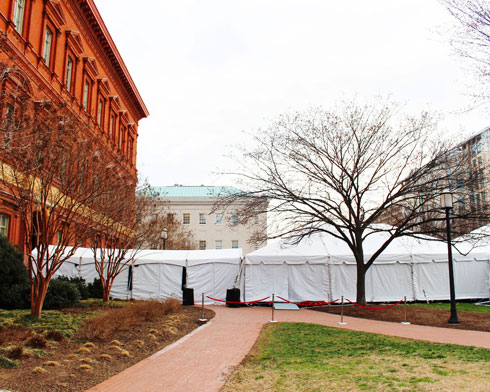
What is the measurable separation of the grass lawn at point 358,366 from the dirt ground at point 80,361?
222cm

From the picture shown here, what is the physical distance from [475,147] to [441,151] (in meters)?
1.46

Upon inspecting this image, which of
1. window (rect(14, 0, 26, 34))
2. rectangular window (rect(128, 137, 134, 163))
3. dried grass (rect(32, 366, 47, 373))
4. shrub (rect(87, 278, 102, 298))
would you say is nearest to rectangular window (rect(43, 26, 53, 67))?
window (rect(14, 0, 26, 34))

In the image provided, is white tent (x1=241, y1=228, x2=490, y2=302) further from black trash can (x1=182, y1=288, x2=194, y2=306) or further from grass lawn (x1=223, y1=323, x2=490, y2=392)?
grass lawn (x1=223, y1=323, x2=490, y2=392)

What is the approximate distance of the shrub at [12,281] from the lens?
15359mm

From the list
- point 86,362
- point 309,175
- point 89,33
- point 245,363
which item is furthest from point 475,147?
point 89,33

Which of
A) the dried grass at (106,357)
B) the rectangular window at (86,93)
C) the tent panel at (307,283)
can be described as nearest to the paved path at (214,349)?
the dried grass at (106,357)

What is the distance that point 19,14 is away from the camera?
19.4 m

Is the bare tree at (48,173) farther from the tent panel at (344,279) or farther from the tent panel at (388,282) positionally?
the tent panel at (388,282)

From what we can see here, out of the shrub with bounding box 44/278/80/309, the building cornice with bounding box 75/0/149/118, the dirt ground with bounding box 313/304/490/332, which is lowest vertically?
the dirt ground with bounding box 313/304/490/332

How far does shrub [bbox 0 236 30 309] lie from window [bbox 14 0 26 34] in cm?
939

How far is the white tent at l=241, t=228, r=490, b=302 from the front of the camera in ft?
73.7

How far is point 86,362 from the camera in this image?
25.6ft

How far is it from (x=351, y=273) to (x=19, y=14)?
19720 mm

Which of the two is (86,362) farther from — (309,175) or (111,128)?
(111,128)
